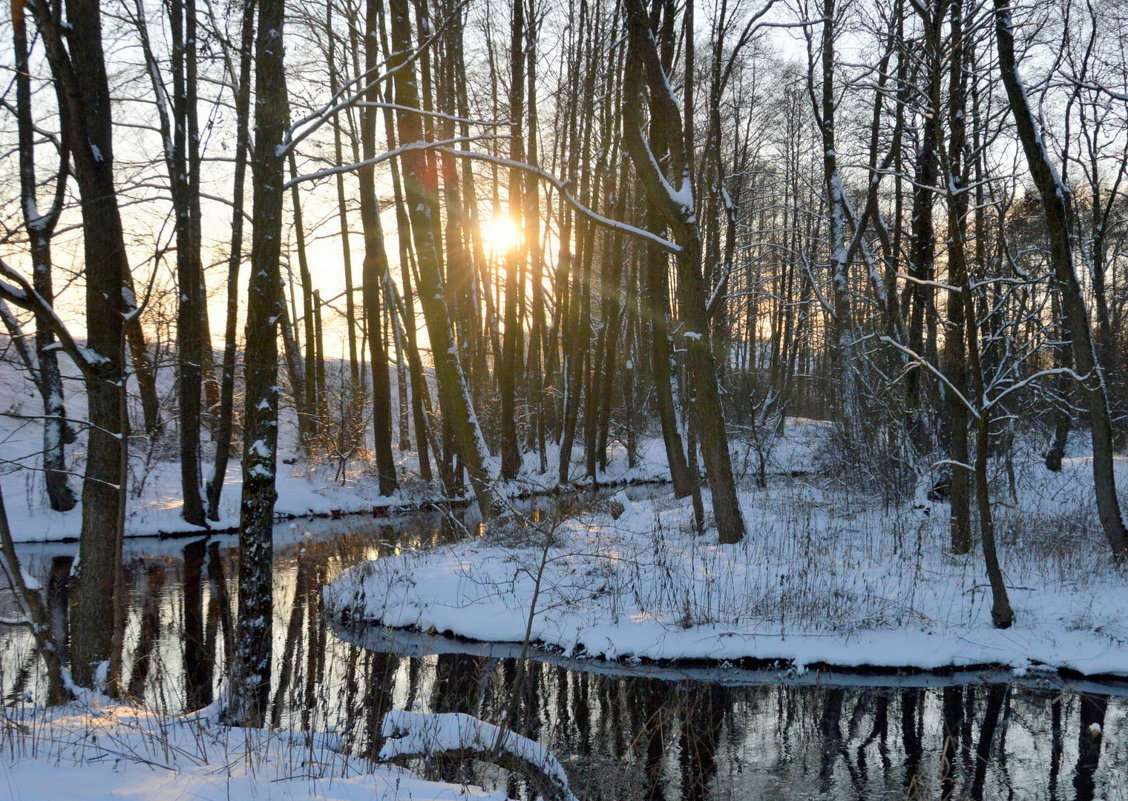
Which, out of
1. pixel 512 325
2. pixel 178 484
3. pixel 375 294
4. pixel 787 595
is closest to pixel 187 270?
pixel 375 294

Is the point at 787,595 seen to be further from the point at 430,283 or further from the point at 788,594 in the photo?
the point at 430,283

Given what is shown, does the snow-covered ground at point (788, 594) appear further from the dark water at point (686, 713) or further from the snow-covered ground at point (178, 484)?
the snow-covered ground at point (178, 484)

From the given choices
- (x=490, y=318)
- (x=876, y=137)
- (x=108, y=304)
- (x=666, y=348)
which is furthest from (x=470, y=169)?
(x=108, y=304)

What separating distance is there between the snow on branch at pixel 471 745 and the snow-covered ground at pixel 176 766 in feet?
1.09

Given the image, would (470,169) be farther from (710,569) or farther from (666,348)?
(710,569)

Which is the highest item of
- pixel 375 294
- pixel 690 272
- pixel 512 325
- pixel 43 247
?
pixel 375 294

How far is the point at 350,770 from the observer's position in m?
4.21

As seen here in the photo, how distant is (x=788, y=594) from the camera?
9062 mm

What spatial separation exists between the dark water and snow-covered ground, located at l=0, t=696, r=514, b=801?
0.80 metres

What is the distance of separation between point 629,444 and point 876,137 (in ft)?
41.8

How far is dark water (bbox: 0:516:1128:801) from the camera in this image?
5.72m

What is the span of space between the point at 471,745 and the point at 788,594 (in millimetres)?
5210

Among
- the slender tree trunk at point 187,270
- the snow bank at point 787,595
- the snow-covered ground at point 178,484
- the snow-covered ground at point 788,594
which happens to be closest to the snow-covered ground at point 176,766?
the snow bank at point 787,595

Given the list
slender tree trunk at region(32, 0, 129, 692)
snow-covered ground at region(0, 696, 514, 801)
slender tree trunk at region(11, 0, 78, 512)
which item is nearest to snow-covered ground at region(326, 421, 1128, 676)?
snow-covered ground at region(0, 696, 514, 801)
